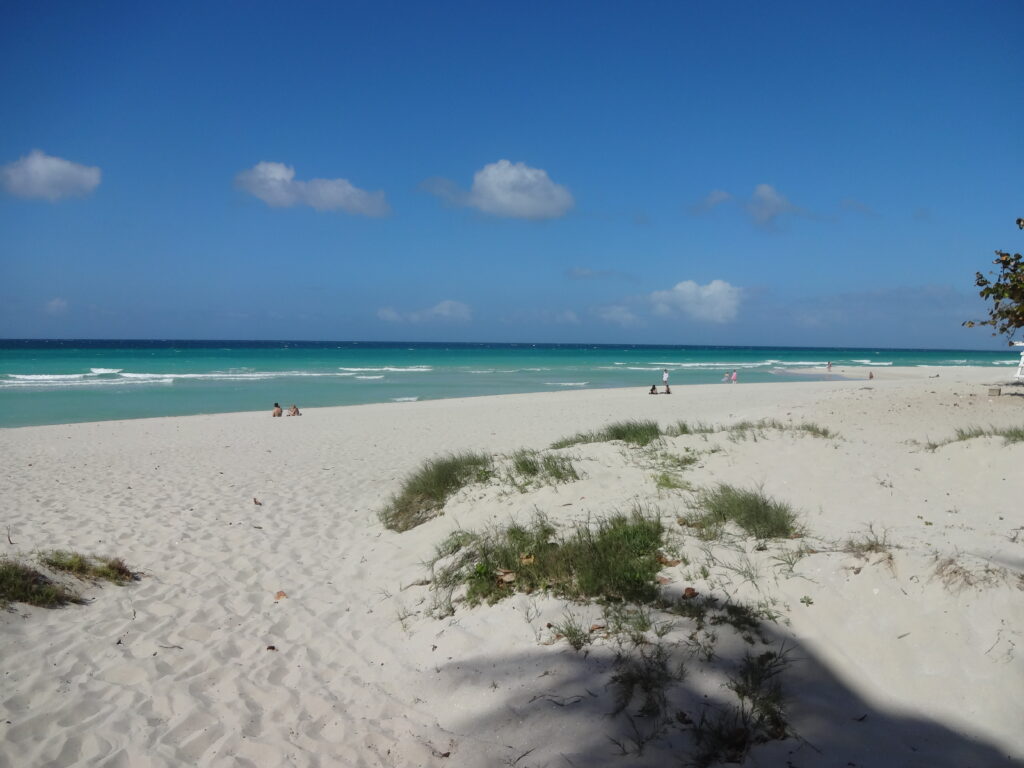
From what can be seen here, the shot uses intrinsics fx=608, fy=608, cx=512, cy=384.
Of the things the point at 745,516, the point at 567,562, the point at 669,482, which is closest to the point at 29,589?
the point at 567,562

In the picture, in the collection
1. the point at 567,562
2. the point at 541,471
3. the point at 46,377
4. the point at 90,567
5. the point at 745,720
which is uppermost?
the point at 46,377

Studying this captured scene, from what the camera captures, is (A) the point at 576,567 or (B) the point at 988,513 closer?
(A) the point at 576,567

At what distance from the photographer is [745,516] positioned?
18.2 feet

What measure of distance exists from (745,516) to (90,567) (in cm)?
608

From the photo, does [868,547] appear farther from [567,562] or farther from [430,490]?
[430,490]

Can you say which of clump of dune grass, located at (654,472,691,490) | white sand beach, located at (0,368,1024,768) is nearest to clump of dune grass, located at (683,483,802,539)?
white sand beach, located at (0,368,1024,768)

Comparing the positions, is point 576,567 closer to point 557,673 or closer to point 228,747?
point 557,673

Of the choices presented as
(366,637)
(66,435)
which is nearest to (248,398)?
(66,435)

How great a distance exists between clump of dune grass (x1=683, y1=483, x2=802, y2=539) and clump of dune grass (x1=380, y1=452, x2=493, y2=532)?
10.8 feet

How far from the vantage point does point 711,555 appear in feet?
15.9

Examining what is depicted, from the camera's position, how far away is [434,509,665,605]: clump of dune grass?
4520 mm

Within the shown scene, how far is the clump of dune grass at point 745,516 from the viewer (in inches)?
207

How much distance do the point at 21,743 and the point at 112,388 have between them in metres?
35.4

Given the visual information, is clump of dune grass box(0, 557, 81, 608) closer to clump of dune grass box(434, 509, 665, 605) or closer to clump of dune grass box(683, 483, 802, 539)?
clump of dune grass box(434, 509, 665, 605)
